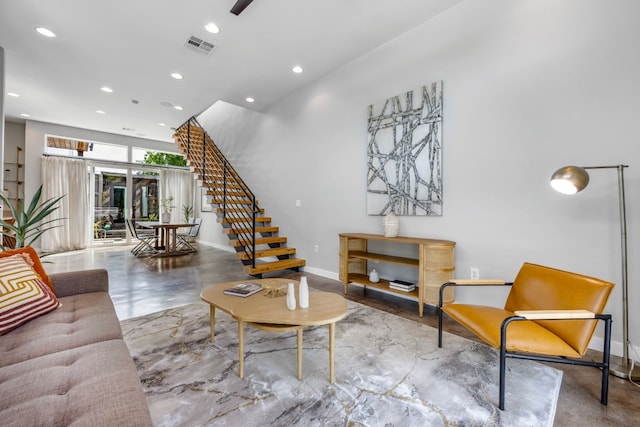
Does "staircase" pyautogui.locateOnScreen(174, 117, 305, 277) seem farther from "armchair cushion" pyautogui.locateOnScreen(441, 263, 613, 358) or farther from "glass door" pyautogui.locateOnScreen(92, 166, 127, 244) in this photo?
"armchair cushion" pyautogui.locateOnScreen(441, 263, 613, 358)

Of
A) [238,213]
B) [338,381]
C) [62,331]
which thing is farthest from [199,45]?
[338,381]

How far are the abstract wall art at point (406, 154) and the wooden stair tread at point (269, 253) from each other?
1.80 meters

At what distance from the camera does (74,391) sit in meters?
1.01

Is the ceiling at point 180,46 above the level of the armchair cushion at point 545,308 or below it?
above

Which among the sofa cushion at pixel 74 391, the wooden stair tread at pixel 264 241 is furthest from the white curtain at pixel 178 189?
the sofa cushion at pixel 74 391

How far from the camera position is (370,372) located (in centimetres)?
190

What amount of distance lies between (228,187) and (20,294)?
4915mm

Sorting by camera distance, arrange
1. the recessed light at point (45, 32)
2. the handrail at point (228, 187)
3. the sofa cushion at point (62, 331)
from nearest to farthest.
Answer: the sofa cushion at point (62, 331), the recessed light at point (45, 32), the handrail at point (228, 187)

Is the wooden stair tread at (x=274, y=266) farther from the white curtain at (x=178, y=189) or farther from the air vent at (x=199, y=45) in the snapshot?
the white curtain at (x=178, y=189)

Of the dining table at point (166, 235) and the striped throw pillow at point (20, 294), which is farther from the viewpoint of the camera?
the dining table at point (166, 235)

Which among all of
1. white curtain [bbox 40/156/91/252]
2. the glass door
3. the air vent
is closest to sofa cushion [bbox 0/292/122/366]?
the air vent

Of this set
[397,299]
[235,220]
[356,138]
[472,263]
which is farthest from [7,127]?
[472,263]

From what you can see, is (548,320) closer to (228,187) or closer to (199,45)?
(199,45)

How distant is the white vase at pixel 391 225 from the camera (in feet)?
11.2
